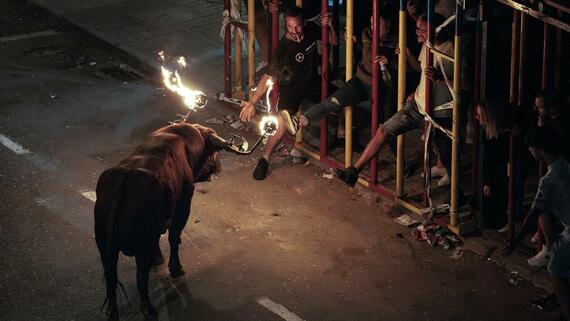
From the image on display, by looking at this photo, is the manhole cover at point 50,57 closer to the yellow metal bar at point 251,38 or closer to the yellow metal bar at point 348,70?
the yellow metal bar at point 251,38

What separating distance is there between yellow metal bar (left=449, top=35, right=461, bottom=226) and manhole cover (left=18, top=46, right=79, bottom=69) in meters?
7.74

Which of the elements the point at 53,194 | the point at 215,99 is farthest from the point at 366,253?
the point at 215,99

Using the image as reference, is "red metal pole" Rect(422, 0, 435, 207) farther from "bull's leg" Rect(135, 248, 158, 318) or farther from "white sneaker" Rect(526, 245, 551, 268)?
"bull's leg" Rect(135, 248, 158, 318)

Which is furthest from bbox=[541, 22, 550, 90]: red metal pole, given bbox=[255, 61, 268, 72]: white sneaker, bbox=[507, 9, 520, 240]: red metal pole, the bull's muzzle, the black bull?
bbox=[255, 61, 268, 72]: white sneaker

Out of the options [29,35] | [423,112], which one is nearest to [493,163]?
[423,112]

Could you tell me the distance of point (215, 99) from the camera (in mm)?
14711

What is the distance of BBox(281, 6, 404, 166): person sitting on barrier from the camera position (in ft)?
37.2

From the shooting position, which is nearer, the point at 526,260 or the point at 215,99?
the point at 526,260

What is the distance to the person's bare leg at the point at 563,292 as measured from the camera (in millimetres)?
9102

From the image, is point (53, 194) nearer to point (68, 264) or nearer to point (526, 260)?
point (68, 264)

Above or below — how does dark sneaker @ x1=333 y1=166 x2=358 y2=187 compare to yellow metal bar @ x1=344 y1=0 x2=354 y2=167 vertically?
below

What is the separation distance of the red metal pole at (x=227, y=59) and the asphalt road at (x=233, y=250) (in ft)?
0.99

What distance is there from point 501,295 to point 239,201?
3249 millimetres

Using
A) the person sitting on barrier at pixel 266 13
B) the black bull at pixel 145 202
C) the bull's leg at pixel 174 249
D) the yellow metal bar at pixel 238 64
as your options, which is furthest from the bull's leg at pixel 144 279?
the yellow metal bar at pixel 238 64
